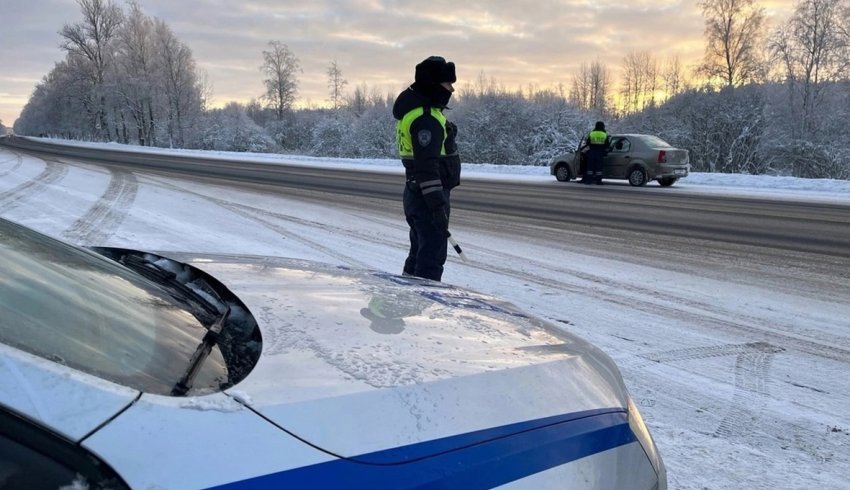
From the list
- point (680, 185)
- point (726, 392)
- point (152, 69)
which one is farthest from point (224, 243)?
point (152, 69)

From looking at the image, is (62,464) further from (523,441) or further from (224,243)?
(224,243)

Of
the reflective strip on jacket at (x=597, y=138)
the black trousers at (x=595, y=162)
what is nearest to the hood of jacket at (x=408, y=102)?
the reflective strip on jacket at (x=597, y=138)

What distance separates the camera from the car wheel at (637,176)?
16484 millimetres

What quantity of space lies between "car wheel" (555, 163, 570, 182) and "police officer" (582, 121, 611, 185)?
0.98 m

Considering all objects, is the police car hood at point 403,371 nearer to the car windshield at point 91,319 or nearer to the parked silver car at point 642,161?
the car windshield at point 91,319

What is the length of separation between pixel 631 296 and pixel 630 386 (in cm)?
212

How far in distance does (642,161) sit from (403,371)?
16683 millimetres

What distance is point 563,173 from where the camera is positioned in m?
18.3

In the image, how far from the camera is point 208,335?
1.55 m

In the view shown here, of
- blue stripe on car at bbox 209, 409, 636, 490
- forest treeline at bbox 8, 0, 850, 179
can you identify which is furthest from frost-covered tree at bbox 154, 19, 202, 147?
blue stripe on car at bbox 209, 409, 636, 490

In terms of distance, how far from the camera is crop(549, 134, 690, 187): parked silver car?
53.6 feet

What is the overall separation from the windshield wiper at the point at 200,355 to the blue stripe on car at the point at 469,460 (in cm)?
33

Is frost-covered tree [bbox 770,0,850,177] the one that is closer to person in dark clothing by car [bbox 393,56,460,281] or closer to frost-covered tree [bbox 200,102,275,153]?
person in dark clothing by car [bbox 393,56,460,281]

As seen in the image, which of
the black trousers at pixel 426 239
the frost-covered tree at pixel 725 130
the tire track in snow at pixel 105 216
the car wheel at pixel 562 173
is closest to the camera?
the black trousers at pixel 426 239
